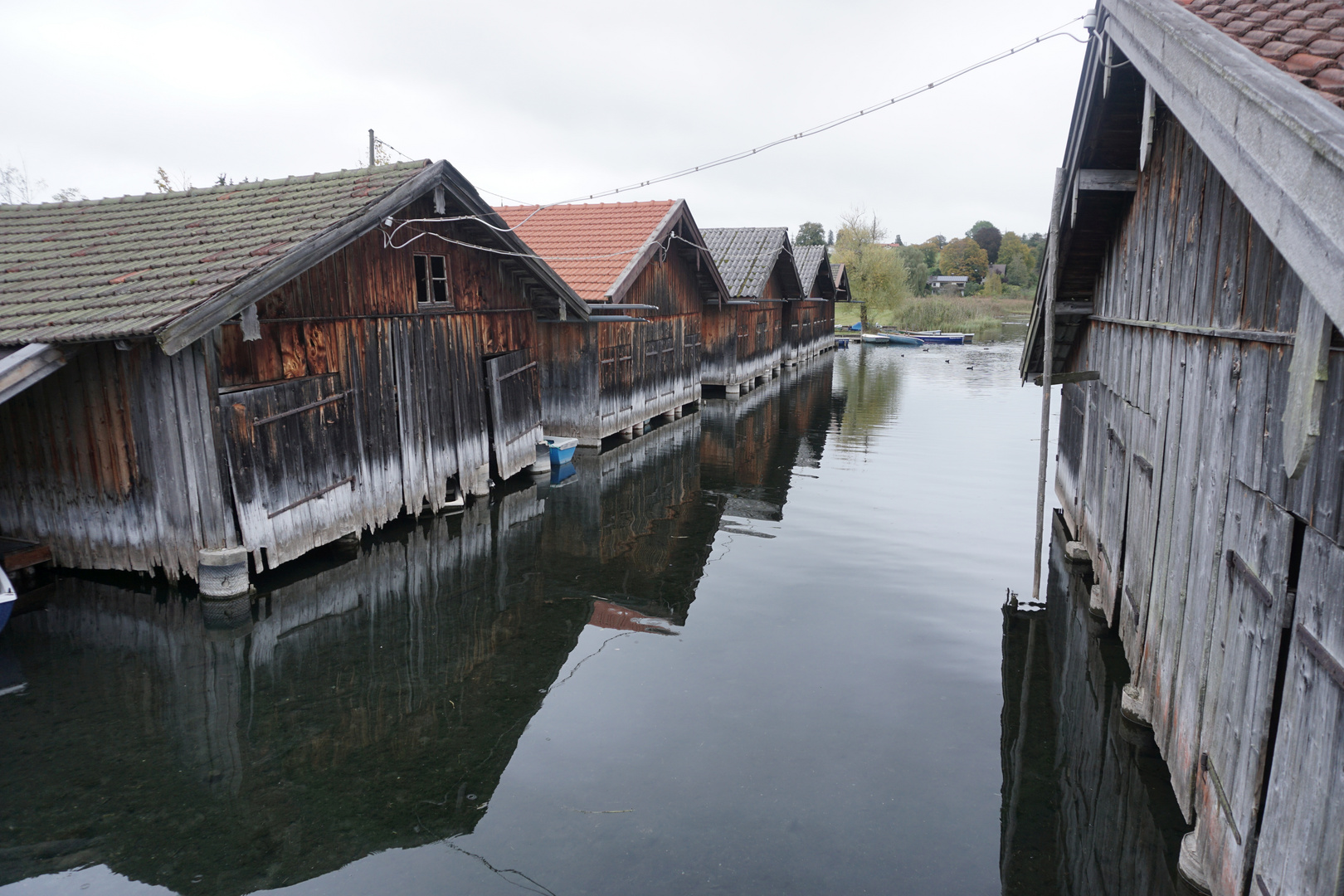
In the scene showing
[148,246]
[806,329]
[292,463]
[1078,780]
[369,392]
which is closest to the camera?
[1078,780]

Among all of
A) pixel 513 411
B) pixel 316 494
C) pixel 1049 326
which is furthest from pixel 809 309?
pixel 316 494

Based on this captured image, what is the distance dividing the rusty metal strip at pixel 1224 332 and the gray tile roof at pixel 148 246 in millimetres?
8163

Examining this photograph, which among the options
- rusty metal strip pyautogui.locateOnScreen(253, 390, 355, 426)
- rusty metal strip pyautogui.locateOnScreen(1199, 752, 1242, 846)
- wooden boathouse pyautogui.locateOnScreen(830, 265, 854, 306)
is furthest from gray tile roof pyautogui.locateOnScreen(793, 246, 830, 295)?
rusty metal strip pyautogui.locateOnScreen(1199, 752, 1242, 846)

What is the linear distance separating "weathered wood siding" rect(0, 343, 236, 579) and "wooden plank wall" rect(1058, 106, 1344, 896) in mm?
8682

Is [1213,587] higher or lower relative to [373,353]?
lower

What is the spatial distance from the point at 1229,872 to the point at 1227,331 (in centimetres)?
288

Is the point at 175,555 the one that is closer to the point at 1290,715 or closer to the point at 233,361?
the point at 233,361

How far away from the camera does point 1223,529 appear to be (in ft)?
14.6

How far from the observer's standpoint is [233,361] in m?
8.40

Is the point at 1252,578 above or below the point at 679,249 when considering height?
below

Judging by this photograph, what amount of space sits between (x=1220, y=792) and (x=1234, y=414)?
2.06m

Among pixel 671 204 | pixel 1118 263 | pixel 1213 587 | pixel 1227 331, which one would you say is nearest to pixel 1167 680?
pixel 1213 587

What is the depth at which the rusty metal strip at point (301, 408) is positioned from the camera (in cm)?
874

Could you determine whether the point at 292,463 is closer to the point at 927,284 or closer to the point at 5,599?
the point at 5,599
